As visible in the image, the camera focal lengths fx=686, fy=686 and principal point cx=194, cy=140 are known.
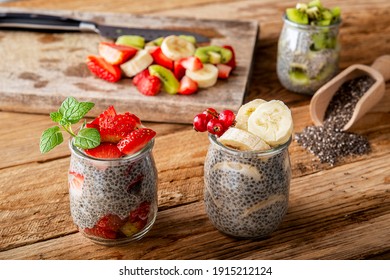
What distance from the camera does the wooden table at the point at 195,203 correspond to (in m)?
1.27

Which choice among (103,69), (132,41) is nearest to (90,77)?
(103,69)

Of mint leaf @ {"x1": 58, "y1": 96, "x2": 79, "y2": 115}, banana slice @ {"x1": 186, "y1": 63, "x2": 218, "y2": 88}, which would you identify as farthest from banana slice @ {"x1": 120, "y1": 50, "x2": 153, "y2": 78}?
mint leaf @ {"x1": 58, "y1": 96, "x2": 79, "y2": 115}

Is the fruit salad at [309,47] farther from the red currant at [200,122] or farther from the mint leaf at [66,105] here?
the mint leaf at [66,105]

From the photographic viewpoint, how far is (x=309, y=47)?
5.88 ft

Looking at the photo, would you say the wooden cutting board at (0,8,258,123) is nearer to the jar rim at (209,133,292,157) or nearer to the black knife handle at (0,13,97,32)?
the black knife handle at (0,13,97,32)

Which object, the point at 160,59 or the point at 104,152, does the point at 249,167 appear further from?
the point at 160,59

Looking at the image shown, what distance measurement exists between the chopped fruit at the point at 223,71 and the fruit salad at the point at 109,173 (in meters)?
0.63

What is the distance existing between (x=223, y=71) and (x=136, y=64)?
0.23m

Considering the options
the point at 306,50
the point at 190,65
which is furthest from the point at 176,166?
the point at 306,50

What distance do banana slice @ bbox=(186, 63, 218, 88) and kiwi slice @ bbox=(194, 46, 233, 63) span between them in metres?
0.04

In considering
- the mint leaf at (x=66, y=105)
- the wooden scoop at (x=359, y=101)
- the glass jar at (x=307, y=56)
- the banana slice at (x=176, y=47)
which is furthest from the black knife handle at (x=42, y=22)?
the mint leaf at (x=66, y=105)

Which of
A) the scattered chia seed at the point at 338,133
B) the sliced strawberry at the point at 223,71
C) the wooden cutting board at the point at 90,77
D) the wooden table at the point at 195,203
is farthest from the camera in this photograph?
the sliced strawberry at the point at 223,71

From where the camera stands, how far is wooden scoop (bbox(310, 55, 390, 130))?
165 centimetres
